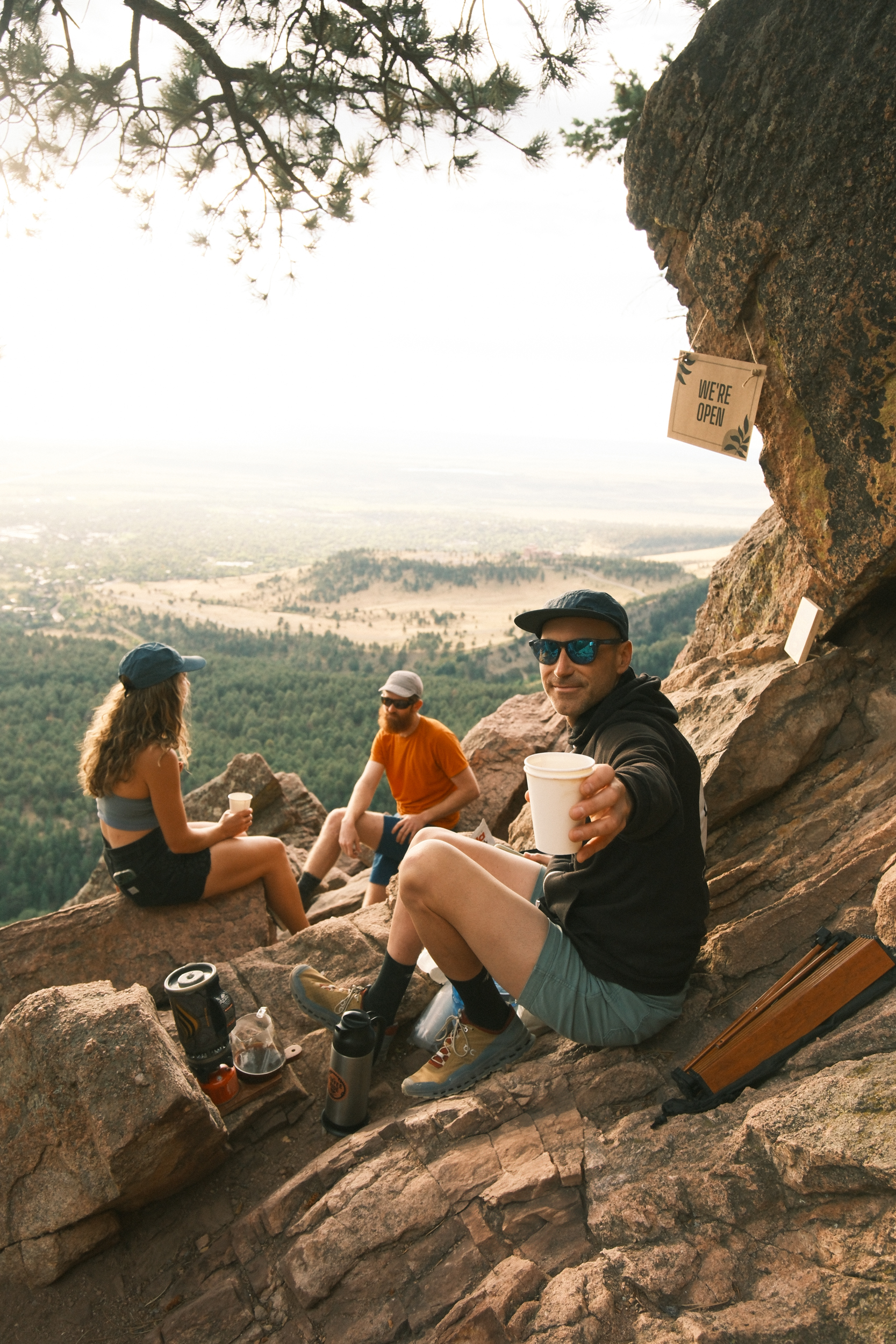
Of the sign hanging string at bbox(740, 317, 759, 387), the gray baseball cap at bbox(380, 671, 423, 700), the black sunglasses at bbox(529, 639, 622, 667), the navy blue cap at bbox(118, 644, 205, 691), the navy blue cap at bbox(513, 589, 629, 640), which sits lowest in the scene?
the gray baseball cap at bbox(380, 671, 423, 700)

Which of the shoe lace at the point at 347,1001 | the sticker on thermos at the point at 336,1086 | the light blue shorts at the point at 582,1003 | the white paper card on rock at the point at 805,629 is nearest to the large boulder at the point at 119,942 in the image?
the shoe lace at the point at 347,1001

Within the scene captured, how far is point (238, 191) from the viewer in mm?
6477

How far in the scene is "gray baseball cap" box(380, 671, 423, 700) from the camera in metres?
5.31

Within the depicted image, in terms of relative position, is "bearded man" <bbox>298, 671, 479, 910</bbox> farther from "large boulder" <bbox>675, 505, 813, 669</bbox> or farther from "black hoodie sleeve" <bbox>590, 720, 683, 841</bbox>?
"black hoodie sleeve" <bbox>590, 720, 683, 841</bbox>

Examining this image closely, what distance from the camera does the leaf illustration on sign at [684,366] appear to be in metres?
3.75

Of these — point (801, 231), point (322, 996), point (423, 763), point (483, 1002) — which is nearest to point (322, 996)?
point (322, 996)

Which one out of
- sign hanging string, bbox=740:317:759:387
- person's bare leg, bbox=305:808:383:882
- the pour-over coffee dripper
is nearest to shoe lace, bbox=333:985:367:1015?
the pour-over coffee dripper

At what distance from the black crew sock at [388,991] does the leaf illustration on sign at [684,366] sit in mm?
2953

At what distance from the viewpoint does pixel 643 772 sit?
94.3 inches

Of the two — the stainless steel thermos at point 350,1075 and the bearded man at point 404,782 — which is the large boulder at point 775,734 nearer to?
the bearded man at point 404,782

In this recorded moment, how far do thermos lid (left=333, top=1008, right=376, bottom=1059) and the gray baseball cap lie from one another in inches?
97.4

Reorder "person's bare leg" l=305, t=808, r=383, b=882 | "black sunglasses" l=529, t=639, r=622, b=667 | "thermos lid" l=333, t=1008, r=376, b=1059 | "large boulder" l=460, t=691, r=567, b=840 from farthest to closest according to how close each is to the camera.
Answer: "large boulder" l=460, t=691, r=567, b=840, "person's bare leg" l=305, t=808, r=383, b=882, "thermos lid" l=333, t=1008, r=376, b=1059, "black sunglasses" l=529, t=639, r=622, b=667

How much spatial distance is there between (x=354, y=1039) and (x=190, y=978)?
→ 2.52ft

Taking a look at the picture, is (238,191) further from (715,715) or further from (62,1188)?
(62,1188)
